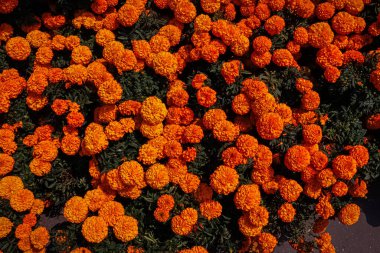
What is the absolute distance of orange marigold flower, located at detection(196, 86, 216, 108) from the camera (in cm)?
344

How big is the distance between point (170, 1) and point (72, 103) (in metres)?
1.60

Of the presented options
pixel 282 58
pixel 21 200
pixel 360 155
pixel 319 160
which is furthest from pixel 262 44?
pixel 21 200

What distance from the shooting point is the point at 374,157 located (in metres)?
3.48

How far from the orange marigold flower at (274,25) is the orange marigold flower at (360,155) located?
→ 1459 millimetres

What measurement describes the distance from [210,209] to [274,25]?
205cm

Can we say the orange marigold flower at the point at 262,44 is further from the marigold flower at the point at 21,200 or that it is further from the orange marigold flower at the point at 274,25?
the marigold flower at the point at 21,200

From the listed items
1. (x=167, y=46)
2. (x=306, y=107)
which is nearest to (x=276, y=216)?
(x=306, y=107)

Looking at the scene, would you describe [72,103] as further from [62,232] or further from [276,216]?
[276,216]

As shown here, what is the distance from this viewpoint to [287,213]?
329 cm

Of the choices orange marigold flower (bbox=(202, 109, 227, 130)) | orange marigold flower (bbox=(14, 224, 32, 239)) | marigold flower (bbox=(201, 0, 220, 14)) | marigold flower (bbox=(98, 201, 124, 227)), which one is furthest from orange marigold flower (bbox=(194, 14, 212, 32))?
orange marigold flower (bbox=(14, 224, 32, 239))

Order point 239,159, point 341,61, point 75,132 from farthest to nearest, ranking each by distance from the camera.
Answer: point 75,132, point 341,61, point 239,159

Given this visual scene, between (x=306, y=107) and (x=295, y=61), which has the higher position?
(x=295, y=61)

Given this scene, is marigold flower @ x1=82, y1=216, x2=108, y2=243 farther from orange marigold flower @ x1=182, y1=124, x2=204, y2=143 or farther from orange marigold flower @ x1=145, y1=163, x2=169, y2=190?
orange marigold flower @ x1=182, y1=124, x2=204, y2=143

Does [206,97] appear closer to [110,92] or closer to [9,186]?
[110,92]
